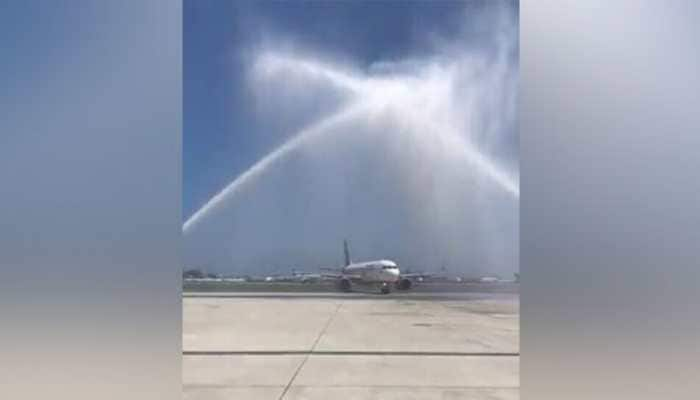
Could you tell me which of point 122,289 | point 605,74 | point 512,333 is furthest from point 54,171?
point 512,333

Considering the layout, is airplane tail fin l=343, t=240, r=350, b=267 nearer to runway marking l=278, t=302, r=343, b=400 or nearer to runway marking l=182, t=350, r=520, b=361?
runway marking l=278, t=302, r=343, b=400

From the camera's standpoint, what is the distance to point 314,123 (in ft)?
33.1

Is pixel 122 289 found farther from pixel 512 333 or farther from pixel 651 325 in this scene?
pixel 512 333

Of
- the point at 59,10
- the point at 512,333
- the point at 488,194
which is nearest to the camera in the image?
the point at 59,10

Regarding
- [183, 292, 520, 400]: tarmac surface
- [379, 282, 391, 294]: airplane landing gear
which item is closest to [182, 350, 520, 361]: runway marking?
[183, 292, 520, 400]: tarmac surface

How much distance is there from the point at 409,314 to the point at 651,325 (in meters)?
6.39

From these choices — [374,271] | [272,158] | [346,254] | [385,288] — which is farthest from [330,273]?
[272,158]

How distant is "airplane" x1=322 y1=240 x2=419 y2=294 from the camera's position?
12.7 metres

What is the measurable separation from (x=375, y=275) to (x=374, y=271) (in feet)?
0.27

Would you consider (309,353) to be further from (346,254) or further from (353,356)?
(346,254)

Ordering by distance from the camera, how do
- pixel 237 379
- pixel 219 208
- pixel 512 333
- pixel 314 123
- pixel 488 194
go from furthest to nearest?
pixel 314 123, pixel 219 208, pixel 488 194, pixel 512 333, pixel 237 379

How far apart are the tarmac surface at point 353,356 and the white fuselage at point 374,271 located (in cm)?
418

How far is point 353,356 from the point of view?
4773 millimetres

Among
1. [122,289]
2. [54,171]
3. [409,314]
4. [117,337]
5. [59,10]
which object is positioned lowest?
[409,314]
